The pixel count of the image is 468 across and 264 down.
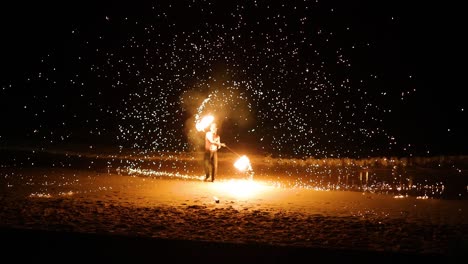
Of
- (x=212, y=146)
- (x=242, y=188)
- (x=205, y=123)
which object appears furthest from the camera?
(x=205, y=123)

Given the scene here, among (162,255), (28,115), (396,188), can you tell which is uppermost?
(28,115)

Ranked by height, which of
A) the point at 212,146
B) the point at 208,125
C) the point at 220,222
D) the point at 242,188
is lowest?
the point at 220,222

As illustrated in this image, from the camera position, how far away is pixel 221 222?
8.86 meters

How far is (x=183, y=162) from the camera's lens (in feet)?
72.5

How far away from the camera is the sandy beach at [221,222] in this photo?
6.62 meters

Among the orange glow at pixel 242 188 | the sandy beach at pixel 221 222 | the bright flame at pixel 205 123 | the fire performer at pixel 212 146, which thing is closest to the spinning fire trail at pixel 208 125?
the bright flame at pixel 205 123

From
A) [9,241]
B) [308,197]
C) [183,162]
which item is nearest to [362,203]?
[308,197]

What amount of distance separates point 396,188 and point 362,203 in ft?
12.0

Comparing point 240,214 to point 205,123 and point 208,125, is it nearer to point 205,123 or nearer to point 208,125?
point 208,125

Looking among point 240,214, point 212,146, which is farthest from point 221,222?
point 212,146

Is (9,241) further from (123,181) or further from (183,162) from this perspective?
(183,162)

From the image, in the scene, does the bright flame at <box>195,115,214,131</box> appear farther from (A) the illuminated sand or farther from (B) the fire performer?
(A) the illuminated sand

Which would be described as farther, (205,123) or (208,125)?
(205,123)

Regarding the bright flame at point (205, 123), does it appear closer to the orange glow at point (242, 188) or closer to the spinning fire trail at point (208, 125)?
the spinning fire trail at point (208, 125)
